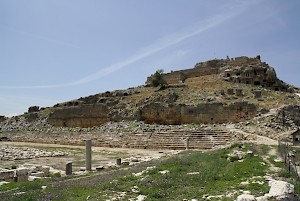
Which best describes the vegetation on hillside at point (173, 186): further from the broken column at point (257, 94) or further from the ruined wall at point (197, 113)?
the broken column at point (257, 94)

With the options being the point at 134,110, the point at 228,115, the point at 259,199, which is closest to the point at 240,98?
the point at 228,115

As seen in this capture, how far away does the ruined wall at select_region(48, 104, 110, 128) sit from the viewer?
4959cm

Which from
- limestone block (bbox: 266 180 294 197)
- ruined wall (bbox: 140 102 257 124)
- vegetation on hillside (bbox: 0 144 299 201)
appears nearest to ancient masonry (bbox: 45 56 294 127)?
ruined wall (bbox: 140 102 257 124)

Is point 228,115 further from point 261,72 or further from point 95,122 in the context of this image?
point 95,122

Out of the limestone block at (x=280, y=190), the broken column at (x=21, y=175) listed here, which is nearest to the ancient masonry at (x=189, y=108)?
the broken column at (x=21, y=175)

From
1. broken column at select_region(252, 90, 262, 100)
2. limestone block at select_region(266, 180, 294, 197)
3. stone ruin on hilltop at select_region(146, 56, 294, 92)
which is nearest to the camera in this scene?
limestone block at select_region(266, 180, 294, 197)

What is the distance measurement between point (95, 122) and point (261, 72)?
984 inches

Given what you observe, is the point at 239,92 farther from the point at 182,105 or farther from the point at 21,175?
the point at 21,175

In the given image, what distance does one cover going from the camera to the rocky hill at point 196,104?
36.8 meters

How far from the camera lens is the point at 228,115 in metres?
37.6

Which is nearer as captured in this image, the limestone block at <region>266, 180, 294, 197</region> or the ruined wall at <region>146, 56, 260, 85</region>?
the limestone block at <region>266, 180, 294, 197</region>

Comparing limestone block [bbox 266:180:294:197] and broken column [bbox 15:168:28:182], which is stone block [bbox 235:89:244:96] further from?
limestone block [bbox 266:180:294:197]

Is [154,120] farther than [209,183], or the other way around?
[154,120]

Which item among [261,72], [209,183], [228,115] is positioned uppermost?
[261,72]
